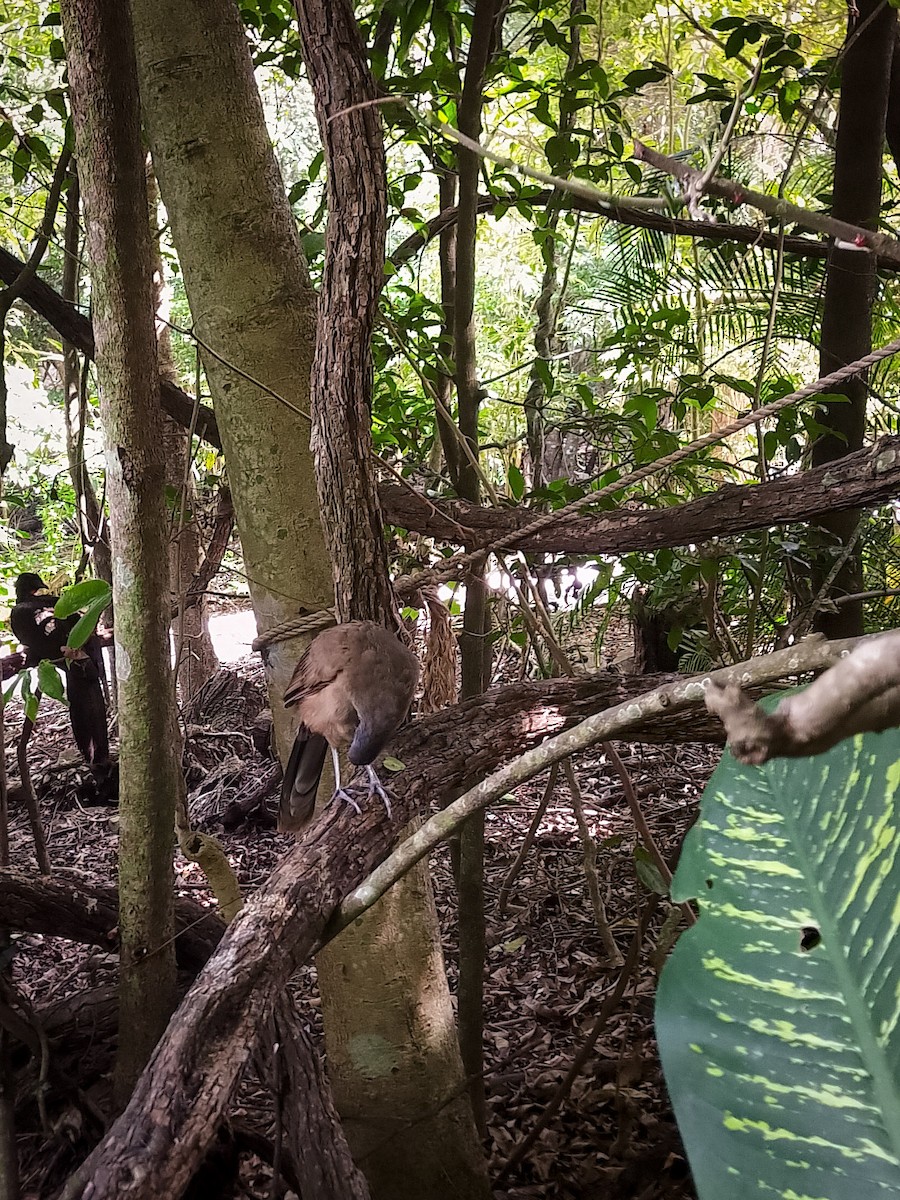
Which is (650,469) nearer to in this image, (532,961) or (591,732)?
(591,732)

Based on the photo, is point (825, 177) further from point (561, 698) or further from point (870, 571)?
point (561, 698)

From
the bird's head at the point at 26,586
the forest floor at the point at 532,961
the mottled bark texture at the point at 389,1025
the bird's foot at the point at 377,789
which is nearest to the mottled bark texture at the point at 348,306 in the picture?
the mottled bark texture at the point at 389,1025

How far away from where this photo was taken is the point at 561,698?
5.41 ft

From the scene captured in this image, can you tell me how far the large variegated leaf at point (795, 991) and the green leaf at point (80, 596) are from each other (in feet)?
3.54

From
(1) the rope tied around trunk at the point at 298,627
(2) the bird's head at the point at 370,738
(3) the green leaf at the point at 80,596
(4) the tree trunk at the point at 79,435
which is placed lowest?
(2) the bird's head at the point at 370,738

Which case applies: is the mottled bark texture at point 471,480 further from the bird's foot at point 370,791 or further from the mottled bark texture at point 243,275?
the bird's foot at point 370,791

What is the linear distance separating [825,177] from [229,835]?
369 cm

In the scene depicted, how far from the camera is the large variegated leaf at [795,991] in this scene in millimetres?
593

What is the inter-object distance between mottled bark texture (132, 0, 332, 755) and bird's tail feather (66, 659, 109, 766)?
3.70 feet

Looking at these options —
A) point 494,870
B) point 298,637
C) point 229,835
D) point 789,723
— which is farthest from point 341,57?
point 229,835

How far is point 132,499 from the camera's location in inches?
57.9

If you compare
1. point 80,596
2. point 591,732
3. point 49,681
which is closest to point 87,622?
point 80,596

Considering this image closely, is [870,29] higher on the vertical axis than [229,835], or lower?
higher

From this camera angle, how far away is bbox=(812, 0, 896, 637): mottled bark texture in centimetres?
253
